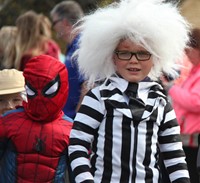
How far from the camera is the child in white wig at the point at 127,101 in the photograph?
454cm

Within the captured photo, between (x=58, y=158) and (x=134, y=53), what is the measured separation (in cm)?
92

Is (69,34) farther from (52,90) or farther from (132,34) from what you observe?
(132,34)

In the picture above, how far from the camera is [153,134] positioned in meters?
4.60

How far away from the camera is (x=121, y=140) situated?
14.9 ft

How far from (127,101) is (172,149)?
389 millimetres

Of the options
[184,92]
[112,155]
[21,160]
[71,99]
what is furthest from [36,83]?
[71,99]

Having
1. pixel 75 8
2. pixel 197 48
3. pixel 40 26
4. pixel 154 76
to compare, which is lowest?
pixel 40 26

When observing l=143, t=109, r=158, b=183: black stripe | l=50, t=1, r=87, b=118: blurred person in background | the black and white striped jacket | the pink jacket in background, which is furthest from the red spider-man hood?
l=50, t=1, r=87, b=118: blurred person in background

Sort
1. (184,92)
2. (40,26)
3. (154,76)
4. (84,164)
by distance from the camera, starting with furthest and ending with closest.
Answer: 1. (40,26)
2. (184,92)
3. (154,76)
4. (84,164)

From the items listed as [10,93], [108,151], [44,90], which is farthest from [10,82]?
[108,151]

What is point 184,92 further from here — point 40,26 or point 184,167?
point 40,26

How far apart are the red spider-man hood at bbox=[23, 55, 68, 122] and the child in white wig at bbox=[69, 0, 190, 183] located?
13.1 inches

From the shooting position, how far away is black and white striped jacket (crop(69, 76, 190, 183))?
4531 mm

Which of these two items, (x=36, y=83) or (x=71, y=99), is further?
(x=71, y=99)
